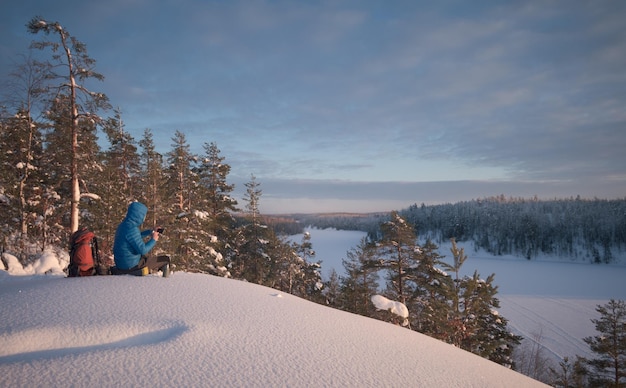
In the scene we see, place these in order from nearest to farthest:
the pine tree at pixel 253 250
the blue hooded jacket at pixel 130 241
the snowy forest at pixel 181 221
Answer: the blue hooded jacket at pixel 130 241 → the snowy forest at pixel 181 221 → the pine tree at pixel 253 250

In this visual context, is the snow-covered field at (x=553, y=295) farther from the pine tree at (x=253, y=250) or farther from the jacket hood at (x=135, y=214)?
the jacket hood at (x=135, y=214)

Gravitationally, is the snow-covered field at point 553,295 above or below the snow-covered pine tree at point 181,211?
below

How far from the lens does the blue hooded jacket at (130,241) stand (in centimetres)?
497

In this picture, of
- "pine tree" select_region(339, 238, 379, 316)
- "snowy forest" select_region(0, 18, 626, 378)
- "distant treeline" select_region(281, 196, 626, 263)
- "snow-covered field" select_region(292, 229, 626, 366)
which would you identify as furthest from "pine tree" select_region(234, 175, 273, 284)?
"distant treeline" select_region(281, 196, 626, 263)

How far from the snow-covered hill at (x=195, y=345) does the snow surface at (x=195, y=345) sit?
11 mm

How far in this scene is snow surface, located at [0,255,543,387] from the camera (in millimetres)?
2156

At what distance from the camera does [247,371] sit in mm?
2293

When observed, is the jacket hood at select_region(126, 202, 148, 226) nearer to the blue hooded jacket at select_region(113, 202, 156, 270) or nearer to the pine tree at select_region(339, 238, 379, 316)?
the blue hooded jacket at select_region(113, 202, 156, 270)

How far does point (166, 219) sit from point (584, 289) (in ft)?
250

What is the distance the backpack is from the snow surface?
107cm

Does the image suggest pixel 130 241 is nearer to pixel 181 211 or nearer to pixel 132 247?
pixel 132 247

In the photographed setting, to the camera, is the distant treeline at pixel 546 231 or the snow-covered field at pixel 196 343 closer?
the snow-covered field at pixel 196 343

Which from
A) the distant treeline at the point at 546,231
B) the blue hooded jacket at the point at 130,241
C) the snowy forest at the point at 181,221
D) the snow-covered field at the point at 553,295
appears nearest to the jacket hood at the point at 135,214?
the blue hooded jacket at the point at 130,241

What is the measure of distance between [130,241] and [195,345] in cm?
327
